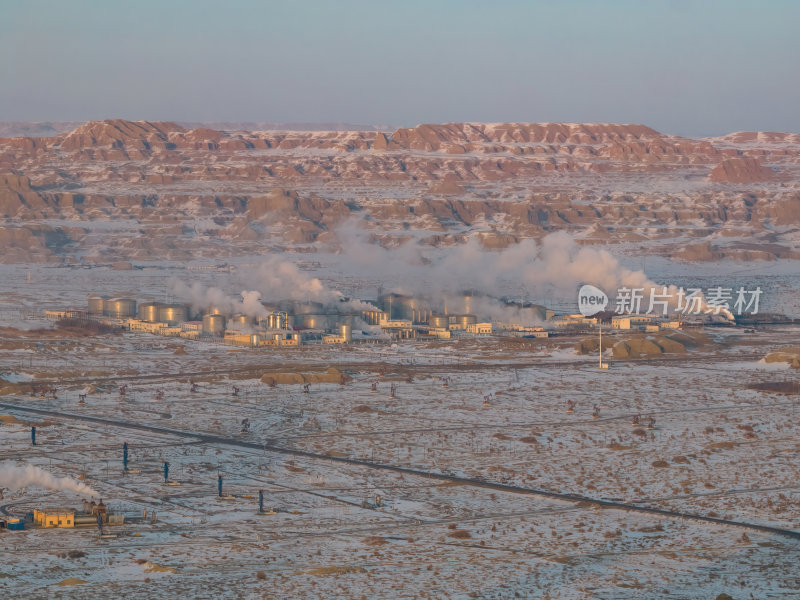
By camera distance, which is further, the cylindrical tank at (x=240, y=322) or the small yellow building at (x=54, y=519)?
the cylindrical tank at (x=240, y=322)

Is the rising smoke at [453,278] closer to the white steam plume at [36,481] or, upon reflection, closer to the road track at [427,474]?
the road track at [427,474]

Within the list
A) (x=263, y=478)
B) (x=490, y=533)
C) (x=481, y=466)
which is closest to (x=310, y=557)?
(x=490, y=533)

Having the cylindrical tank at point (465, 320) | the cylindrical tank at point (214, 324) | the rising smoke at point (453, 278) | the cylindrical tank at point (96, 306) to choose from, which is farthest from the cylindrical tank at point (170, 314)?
the cylindrical tank at point (465, 320)

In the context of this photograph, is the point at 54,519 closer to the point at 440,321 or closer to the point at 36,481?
the point at 36,481

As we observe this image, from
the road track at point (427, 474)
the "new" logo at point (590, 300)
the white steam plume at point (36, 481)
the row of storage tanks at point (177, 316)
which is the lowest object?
the road track at point (427, 474)

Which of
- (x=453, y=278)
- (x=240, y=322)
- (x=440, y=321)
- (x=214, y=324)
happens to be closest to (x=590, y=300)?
(x=453, y=278)
